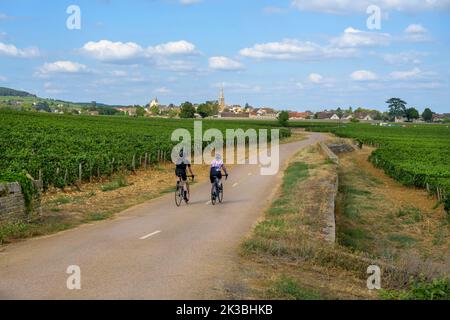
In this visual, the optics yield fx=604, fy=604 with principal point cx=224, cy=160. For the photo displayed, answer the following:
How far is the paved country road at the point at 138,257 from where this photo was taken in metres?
9.47

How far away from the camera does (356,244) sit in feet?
63.0

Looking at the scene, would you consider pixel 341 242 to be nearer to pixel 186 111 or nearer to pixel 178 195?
pixel 178 195

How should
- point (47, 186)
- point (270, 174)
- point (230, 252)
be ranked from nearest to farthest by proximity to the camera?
1. point (230, 252)
2. point (47, 186)
3. point (270, 174)

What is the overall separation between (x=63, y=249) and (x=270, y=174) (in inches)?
946

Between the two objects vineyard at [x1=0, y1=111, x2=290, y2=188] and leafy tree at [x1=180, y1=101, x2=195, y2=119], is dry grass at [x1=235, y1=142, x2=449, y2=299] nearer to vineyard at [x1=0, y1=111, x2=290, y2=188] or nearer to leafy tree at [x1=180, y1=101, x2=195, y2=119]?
vineyard at [x1=0, y1=111, x2=290, y2=188]

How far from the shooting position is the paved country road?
947 cm

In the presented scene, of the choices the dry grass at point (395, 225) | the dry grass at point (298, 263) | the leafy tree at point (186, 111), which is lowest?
the dry grass at point (395, 225)

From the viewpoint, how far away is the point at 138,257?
1220 cm

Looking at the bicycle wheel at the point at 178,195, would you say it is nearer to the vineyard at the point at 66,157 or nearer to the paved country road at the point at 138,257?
the paved country road at the point at 138,257

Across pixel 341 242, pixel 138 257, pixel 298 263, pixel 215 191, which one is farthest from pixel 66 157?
pixel 298 263

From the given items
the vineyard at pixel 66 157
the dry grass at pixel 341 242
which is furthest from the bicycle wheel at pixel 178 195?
the vineyard at pixel 66 157

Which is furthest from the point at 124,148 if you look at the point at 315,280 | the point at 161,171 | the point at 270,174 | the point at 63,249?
the point at 315,280
